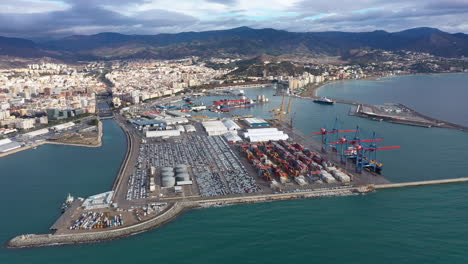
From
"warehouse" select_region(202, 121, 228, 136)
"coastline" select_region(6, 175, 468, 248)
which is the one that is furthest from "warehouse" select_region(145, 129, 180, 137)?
"coastline" select_region(6, 175, 468, 248)

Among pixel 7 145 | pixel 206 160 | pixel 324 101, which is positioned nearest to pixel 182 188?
pixel 206 160

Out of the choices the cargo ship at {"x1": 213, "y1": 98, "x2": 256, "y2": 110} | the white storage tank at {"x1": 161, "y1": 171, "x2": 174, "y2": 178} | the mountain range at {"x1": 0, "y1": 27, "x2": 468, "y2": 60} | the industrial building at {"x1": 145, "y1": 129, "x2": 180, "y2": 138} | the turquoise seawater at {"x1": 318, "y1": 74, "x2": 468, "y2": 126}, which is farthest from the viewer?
the mountain range at {"x1": 0, "y1": 27, "x2": 468, "y2": 60}

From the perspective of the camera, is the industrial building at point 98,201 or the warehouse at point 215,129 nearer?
the industrial building at point 98,201

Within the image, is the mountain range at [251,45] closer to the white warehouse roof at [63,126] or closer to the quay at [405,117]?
the quay at [405,117]

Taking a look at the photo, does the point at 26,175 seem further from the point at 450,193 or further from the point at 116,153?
the point at 450,193

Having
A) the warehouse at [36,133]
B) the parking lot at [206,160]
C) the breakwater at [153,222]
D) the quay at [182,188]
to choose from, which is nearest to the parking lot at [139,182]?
the quay at [182,188]

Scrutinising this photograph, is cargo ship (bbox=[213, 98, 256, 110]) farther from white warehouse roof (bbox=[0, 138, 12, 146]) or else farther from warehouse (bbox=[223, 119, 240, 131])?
white warehouse roof (bbox=[0, 138, 12, 146])
